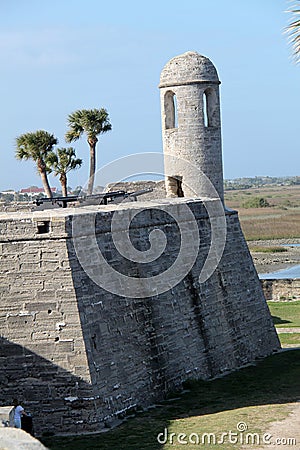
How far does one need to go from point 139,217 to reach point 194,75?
228 inches

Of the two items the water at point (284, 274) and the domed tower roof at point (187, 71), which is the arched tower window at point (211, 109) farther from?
the water at point (284, 274)

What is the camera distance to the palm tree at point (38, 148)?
28406mm

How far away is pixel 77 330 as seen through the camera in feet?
46.0

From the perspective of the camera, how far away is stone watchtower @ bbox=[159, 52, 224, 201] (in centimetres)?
2127

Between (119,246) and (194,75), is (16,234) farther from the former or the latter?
(194,75)

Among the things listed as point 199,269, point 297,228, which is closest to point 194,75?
point 199,269

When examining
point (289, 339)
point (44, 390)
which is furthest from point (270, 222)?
point (44, 390)

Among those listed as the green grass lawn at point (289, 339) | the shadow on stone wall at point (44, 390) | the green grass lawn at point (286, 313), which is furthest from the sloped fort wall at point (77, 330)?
the green grass lawn at point (286, 313)

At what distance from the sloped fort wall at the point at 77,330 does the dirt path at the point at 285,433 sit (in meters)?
2.53

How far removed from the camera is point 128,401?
14742 millimetres

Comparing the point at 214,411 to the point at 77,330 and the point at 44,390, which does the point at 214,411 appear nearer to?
the point at 77,330

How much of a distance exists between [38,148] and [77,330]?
15.2 meters

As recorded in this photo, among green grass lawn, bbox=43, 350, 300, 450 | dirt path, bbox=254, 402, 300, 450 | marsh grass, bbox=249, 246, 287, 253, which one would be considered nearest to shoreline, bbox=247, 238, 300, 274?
marsh grass, bbox=249, 246, 287, 253

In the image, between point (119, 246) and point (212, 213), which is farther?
→ point (212, 213)
